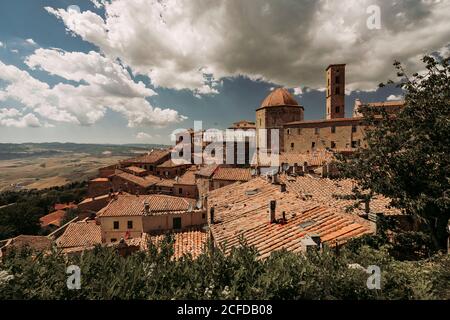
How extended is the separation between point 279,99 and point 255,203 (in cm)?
3979

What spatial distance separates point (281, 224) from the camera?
10.2 meters

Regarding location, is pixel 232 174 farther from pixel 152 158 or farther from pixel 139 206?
pixel 152 158

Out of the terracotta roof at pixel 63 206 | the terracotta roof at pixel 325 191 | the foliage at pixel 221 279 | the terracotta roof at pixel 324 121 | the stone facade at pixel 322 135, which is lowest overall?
the terracotta roof at pixel 63 206

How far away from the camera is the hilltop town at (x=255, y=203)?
9133 millimetres

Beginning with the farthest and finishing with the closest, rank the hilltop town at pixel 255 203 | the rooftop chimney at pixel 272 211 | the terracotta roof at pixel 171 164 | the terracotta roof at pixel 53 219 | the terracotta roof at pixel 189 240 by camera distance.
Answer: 1. the terracotta roof at pixel 171 164
2. the terracotta roof at pixel 53 219
3. the terracotta roof at pixel 189 240
4. the rooftop chimney at pixel 272 211
5. the hilltop town at pixel 255 203

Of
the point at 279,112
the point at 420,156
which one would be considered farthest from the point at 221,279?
the point at 279,112

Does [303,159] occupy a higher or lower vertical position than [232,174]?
higher

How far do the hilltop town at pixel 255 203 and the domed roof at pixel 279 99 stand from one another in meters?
0.22

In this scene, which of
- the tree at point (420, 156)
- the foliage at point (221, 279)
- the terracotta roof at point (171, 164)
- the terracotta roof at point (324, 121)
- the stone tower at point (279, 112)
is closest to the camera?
the foliage at point (221, 279)

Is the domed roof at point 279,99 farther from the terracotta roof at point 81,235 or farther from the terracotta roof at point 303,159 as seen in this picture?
the terracotta roof at point 81,235

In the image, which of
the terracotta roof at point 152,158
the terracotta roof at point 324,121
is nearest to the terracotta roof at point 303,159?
the terracotta roof at point 324,121

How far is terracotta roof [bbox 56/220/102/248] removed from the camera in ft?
75.6

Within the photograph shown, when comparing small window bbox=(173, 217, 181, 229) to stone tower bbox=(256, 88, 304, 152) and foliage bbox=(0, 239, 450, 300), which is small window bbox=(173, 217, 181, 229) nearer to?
foliage bbox=(0, 239, 450, 300)
